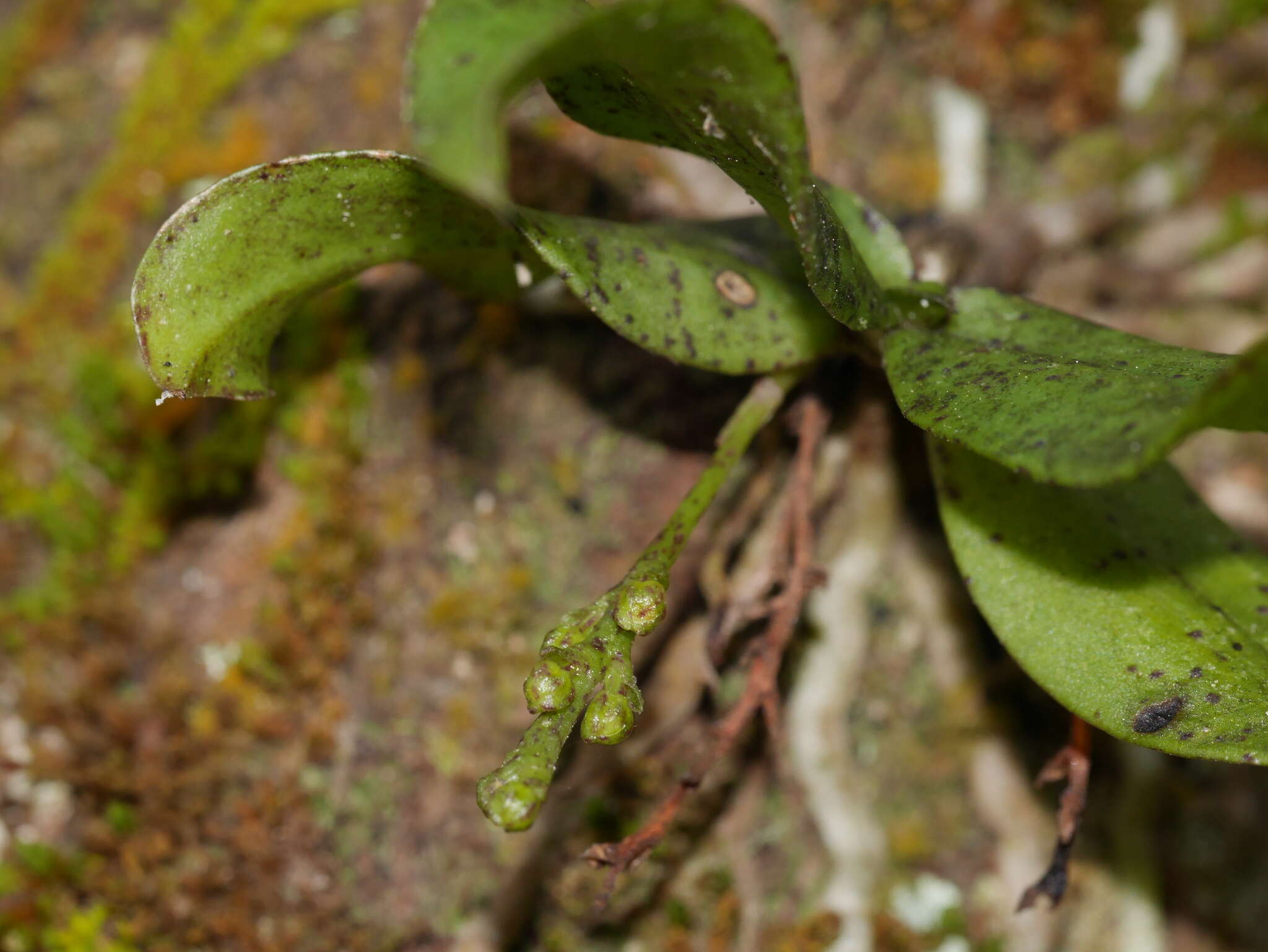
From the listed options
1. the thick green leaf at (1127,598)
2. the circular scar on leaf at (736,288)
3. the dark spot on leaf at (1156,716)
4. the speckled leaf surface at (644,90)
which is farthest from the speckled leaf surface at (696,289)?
the dark spot on leaf at (1156,716)

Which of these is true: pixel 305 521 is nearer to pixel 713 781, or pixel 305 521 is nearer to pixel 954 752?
pixel 713 781

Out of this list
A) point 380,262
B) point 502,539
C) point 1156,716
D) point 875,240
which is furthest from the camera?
point 502,539

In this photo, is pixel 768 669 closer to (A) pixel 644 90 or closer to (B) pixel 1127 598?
(B) pixel 1127 598

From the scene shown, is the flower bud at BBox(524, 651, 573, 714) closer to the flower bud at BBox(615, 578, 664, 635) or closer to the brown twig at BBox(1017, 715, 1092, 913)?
the flower bud at BBox(615, 578, 664, 635)

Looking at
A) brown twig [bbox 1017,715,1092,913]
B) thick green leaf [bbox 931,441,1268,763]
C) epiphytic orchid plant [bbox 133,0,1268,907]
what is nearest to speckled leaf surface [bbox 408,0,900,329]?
epiphytic orchid plant [bbox 133,0,1268,907]

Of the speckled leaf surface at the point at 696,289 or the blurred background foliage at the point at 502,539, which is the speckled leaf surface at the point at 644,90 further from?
the blurred background foliage at the point at 502,539

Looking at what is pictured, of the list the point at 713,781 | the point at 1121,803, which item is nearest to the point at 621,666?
the point at 713,781

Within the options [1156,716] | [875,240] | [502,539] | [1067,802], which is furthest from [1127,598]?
[502,539]
